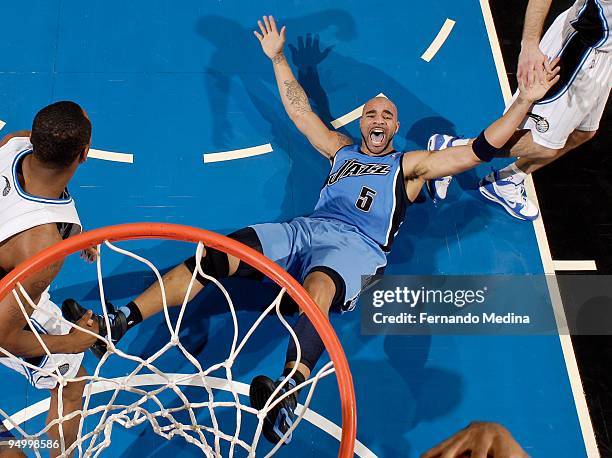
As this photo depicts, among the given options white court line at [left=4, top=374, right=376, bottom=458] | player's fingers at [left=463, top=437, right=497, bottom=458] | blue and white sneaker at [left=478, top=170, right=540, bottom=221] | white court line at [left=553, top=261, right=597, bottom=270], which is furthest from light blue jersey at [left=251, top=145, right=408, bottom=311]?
player's fingers at [left=463, top=437, right=497, bottom=458]

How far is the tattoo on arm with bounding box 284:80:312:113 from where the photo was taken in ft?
15.8

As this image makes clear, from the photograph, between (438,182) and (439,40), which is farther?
(439,40)

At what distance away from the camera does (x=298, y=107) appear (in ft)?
15.8

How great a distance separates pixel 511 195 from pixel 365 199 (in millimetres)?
1158

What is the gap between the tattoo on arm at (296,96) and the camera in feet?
15.8

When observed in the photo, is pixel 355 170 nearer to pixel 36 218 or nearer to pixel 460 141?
pixel 460 141

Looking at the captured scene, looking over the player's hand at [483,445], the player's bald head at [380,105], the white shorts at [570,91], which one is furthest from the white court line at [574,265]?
the player's hand at [483,445]

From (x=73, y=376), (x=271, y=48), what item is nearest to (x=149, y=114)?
(x=271, y=48)

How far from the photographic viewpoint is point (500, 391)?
423 cm

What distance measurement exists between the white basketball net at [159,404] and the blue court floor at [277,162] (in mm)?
154

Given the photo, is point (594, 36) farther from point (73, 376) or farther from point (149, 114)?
point (73, 376)

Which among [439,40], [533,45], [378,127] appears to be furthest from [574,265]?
[439,40]

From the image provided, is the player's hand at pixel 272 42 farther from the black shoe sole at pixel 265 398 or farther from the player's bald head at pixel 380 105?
the black shoe sole at pixel 265 398

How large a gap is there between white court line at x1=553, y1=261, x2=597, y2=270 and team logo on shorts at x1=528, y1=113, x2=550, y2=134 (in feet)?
3.10
